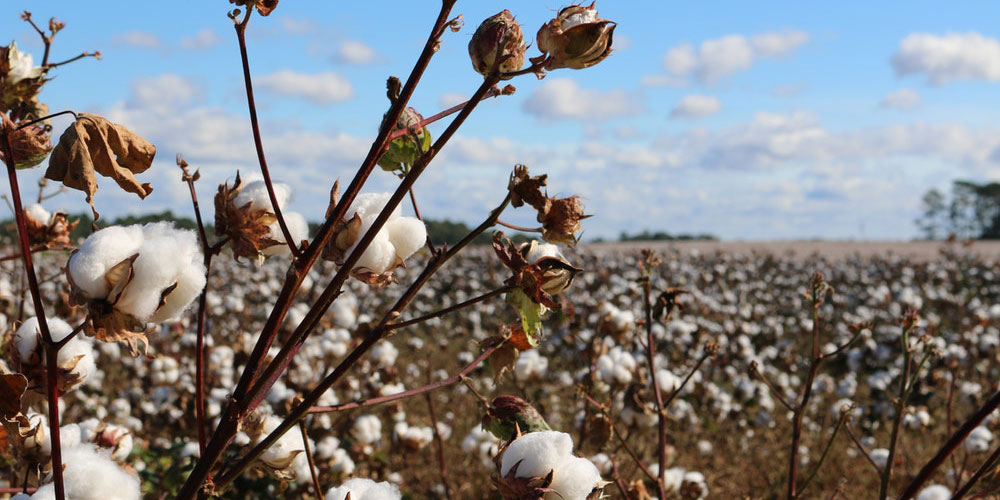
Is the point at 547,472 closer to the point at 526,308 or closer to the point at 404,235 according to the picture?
the point at 526,308

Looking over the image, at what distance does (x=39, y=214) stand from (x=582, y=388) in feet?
4.03

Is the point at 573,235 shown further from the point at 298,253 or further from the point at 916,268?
the point at 916,268

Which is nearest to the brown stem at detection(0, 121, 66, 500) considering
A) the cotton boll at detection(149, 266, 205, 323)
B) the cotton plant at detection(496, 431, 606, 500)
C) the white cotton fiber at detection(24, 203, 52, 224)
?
the cotton boll at detection(149, 266, 205, 323)

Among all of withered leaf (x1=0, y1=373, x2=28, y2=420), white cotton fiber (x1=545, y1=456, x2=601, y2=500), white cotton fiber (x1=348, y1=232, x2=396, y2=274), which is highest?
white cotton fiber (x1=348, y1=232, x2=396, y2=274)

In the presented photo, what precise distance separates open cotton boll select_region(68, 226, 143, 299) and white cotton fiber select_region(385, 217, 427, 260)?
0.99 feet

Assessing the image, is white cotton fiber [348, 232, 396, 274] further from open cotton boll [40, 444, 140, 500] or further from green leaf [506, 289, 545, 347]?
open cotton boll [40, 444, 140, 500]

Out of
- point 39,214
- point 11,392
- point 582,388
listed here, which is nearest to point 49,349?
point 11,392

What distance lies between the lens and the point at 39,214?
1.69 metres

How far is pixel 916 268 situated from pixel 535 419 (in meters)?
14.8

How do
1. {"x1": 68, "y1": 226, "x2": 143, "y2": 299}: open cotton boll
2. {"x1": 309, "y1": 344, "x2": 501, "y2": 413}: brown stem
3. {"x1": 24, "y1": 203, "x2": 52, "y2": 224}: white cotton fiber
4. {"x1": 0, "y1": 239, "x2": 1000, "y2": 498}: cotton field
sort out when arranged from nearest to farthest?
{"x1": 68, "y1": 226, "x2": 143, "y2": 299}: open cotton boll < {"x1": 309, "y1": 344, "x2": 501, "y2": 413}: brown stem < {"x1": 0, "y1": 239, "x2": 1000, "y2": 498}: cotton field < {"x1": 24, "y1": 203, "x2": 52, "y2": 224}: white cotton fiber

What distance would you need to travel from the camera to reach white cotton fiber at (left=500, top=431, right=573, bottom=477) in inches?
37.4

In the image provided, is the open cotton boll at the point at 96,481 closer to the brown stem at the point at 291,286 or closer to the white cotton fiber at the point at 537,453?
the brown stem at the point at 291,286

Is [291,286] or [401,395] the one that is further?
[401,395]

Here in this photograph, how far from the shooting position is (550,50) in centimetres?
88
